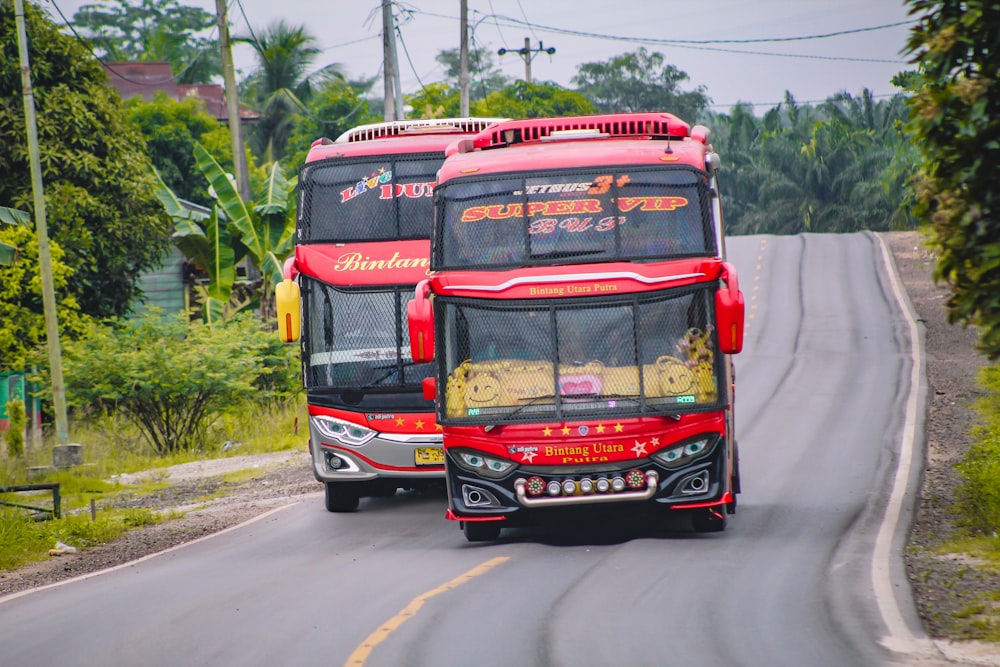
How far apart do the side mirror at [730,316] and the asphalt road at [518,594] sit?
78.4 inches

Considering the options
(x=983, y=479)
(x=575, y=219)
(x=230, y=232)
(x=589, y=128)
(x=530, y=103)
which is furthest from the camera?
(x=530, y=103)

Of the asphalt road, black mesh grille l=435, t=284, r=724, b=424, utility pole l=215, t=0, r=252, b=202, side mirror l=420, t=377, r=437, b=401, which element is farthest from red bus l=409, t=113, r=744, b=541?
utility pole l=215, t=0, r=252, b=202

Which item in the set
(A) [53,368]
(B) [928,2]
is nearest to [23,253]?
(A) [53,368]

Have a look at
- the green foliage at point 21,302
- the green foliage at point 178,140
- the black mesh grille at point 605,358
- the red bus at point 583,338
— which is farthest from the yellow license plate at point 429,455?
the green foliage at point 178,140

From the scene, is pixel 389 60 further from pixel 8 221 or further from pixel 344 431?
pixel 344 431

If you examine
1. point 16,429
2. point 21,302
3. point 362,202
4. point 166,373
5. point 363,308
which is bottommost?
→ point 16,429

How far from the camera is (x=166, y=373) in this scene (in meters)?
25.2

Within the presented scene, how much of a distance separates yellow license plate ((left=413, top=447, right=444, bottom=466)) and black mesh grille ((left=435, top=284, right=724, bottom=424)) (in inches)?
120

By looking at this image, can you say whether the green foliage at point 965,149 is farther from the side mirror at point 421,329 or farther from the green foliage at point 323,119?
the green foliage at point 323,119

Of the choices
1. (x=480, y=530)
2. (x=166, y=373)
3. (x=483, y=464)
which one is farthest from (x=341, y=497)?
(x=166, y=373)

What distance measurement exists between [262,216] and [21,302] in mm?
5685

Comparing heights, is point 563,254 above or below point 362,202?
below

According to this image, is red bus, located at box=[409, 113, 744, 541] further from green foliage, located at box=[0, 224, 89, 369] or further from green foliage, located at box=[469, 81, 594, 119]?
green foliage, located at box=[469, 81, 594, 119]

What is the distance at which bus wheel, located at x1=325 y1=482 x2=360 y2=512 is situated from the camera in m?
16.5
